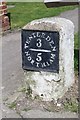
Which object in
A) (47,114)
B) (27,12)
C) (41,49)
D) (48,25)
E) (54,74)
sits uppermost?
(48,25)

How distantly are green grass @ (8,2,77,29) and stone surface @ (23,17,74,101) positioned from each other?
5.87 m

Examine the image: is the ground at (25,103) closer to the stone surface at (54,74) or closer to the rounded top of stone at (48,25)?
the stone surface at (54,74)

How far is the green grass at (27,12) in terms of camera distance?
12921mm

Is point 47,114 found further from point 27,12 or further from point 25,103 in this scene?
point 27,12

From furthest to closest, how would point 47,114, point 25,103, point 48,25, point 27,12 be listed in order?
point 27,12, point 25,103, point 48,25, point 47,114

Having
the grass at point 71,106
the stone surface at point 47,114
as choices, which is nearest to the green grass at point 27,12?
the grass at point 71,106

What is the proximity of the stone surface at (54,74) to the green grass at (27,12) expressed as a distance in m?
5.87

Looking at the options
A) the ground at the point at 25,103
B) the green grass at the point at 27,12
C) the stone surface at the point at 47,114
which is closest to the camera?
the stone surface at the point at 47,114

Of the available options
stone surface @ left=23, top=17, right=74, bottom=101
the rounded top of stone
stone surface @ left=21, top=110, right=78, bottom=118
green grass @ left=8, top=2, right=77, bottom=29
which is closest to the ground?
stone surface @ left=21, top=110, right=78, bottom=118

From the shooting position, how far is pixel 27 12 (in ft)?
49.1

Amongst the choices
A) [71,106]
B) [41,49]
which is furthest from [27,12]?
[71,106]

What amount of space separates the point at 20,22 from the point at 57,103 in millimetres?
6887

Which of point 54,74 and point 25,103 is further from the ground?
point 54,74

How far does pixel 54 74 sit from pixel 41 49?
0.40 meters
